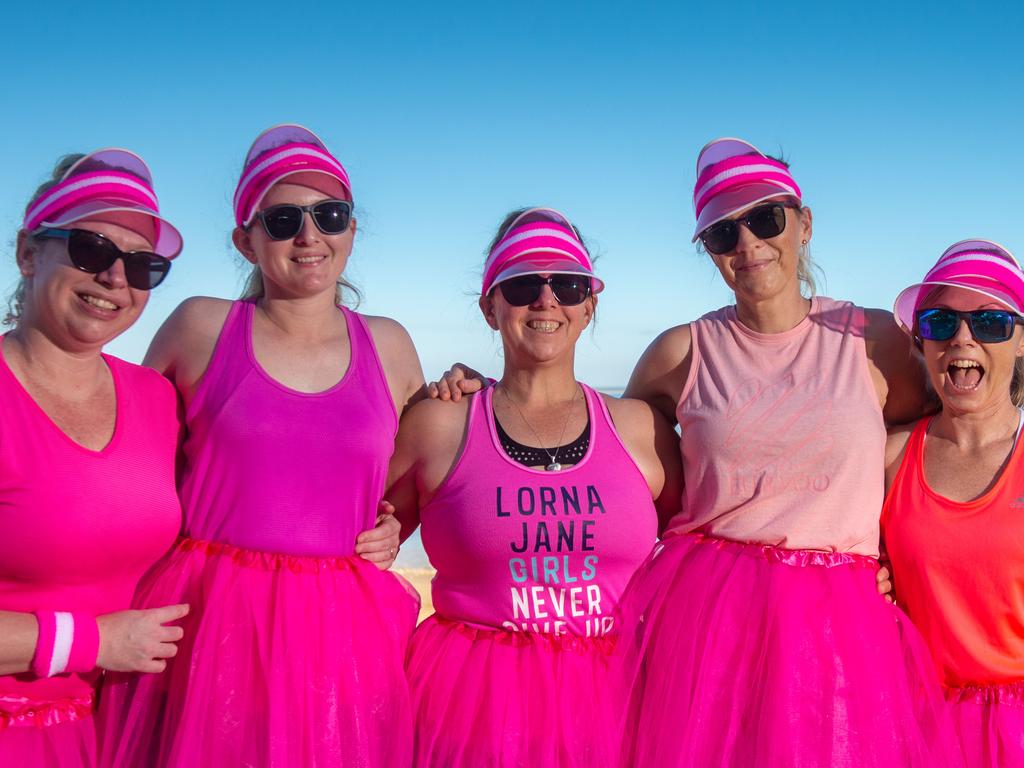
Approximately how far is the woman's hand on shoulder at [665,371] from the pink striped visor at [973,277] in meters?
0.82

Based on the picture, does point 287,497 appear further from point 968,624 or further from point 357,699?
point 968,624

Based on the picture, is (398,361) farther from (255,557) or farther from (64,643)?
(64,643)

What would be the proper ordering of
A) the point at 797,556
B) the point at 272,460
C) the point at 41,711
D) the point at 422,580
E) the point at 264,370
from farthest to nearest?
the point at 422,580, the point at 797,556, the point at 264,370, the point at 272,460, the point at 41,711

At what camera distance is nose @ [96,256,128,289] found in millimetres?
3277

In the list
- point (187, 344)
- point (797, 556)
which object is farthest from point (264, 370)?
point (797, 556)

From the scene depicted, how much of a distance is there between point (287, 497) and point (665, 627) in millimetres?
1438

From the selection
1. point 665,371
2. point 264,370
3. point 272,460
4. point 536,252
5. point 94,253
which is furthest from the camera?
point 665,371

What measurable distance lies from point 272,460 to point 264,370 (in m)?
0.33

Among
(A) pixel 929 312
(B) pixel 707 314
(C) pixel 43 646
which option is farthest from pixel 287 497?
(A) pixel 929 312

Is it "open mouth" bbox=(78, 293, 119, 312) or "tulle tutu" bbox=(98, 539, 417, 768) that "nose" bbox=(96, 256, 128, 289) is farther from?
"tulle tutu" bbox=(98, 539, 417, 768)

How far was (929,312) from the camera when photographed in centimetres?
378

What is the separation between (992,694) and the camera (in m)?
3.60

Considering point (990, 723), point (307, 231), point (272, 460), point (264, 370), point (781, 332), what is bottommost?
point (990, 723)

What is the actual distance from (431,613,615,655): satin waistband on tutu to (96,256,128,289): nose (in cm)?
168
